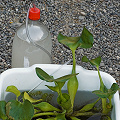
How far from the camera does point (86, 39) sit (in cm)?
73

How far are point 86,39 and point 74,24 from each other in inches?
45.9

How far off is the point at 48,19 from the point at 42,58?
0.77m

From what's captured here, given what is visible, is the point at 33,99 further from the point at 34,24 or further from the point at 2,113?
the point at 34,24

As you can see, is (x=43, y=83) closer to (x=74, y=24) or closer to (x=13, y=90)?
(x=13, y=90)

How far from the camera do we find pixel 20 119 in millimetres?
615

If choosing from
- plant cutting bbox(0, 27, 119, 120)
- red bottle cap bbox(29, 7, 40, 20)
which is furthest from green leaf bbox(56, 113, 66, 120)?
red bottle cap bbox(29, 7, 40, 20)

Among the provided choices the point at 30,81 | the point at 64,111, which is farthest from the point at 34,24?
the point at 64,111

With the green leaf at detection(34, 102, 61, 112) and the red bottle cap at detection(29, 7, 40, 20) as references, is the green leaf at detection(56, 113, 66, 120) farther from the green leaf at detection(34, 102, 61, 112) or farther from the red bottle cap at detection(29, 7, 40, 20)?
the red bottle cap at detection(29, 7, 40, 20)

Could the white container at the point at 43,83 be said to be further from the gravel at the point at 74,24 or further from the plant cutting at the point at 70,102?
the gravel at the point at 74,24

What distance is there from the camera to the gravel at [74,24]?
162 cm

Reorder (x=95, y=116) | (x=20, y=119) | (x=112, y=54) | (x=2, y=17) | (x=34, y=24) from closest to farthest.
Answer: (x=20, y=119), (x=95, y=116), (x=34, y=24), (x=112, y=54), (x=2, y=17)

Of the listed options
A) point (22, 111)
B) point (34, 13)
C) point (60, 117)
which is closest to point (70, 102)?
point (60, 117)

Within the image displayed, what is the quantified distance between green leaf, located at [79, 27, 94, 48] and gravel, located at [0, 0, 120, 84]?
825 mm

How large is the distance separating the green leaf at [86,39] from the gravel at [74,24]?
0.82 metres
